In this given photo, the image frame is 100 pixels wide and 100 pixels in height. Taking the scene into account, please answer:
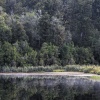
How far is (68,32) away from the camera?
269 ft

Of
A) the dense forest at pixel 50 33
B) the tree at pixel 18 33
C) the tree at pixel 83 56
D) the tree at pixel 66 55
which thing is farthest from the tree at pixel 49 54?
the tree at pixel 83 56

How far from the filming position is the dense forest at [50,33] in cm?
7138

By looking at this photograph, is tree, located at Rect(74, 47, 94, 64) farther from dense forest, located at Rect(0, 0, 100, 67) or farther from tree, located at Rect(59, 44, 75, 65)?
tree, located at Rect(59, 44, 75, 65)

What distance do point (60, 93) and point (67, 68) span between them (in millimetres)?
35097

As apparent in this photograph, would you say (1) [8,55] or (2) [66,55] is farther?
(2) [66,55]

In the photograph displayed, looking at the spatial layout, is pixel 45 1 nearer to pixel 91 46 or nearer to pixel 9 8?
pixel 9 8

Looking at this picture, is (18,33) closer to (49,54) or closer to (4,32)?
(4,32)

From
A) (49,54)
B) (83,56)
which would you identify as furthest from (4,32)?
(83,56)

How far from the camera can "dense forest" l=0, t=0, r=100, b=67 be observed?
7138 cm

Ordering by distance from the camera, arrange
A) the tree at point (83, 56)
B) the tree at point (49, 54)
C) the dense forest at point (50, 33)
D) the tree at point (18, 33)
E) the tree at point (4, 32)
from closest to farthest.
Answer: the dense forest at point (50, 33), the tree at point (49, 54), the tree at point (4, 32), the tree at point (18, 33), the tree at point (83, 56)

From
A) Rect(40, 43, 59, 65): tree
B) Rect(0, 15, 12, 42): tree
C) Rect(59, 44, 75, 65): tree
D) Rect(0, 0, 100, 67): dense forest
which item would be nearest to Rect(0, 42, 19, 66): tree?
Rect(0, 0, 100, 67): dense forest

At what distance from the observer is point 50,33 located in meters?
78.8

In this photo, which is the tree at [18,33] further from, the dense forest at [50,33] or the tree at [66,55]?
the tree at [66,55]

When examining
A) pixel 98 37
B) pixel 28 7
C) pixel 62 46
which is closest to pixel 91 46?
pixel 98 37
